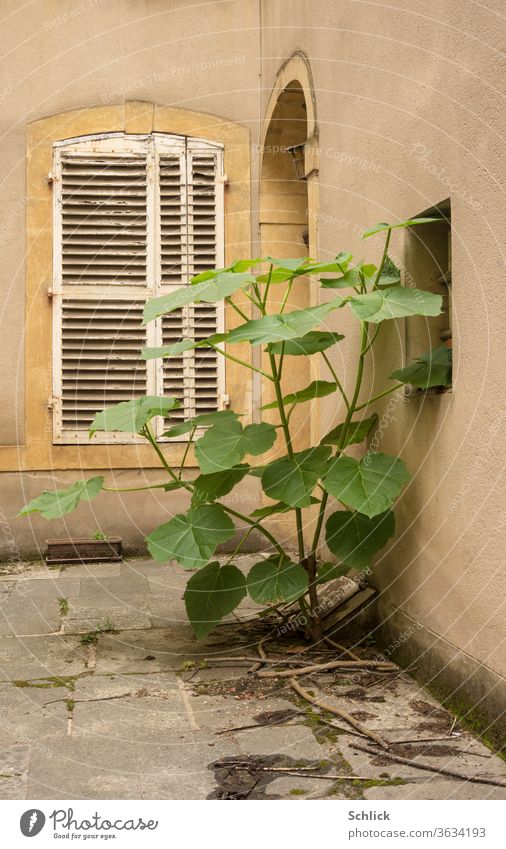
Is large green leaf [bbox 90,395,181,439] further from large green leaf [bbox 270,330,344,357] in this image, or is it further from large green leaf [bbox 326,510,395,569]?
large green leaf [bbox 326,510,395,569]

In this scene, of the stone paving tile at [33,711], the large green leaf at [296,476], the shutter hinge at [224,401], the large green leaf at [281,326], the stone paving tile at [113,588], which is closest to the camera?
the stone paving tile at [33,711]

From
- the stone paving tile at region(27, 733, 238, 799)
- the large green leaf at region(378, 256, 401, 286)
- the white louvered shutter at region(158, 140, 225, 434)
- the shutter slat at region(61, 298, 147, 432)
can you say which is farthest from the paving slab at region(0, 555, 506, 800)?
Result: the white louvered shutter at region(158, 140, 225, 434)

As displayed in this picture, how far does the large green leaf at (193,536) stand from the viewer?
347cm

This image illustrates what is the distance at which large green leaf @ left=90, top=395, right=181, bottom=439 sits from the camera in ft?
11.6


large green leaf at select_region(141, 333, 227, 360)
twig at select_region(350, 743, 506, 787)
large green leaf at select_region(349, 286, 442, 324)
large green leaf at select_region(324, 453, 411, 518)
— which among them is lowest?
twig at select_region(350, 743, 506, 787)

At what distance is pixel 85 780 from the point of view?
254cm

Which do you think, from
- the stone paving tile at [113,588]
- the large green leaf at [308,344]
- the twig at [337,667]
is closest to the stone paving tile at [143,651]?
the twig at [337,667]

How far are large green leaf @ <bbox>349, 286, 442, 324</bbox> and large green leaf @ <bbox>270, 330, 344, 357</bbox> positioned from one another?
1.37 feet

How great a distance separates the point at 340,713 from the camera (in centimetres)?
304

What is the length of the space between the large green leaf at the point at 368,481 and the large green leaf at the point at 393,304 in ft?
1.80

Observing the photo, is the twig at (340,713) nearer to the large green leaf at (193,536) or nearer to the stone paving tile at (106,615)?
the large green leaf at (193,536)

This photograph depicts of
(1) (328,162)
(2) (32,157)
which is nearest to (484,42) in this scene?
(1) (328,162)

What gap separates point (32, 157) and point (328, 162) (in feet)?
7.62

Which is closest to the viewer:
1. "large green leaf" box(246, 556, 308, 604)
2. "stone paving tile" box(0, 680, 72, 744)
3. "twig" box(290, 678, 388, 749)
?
"twig" box(290, 678, 388, 749)
